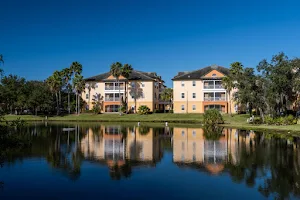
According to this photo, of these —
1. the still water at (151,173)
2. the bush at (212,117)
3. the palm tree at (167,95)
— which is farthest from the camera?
the palm tree at (167,95)

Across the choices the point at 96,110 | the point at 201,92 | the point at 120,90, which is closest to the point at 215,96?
the point at 201,92

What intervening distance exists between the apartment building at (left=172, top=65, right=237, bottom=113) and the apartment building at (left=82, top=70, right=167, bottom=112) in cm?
712

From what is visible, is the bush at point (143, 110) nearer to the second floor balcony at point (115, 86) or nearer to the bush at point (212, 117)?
the second floor balcony at point (115, 86)

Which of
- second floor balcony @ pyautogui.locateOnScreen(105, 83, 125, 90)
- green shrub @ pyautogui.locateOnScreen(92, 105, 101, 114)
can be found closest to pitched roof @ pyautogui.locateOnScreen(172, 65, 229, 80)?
second floor balcony @ pyautogui.locateOnScreen(105, 83, 125, 90)

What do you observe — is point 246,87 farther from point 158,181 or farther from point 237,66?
point 158,181

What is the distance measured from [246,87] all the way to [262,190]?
40.0 meters

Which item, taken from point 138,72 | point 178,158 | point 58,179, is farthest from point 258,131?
point 138,72

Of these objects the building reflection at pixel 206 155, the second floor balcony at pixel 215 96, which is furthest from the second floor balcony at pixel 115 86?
the building reflection at pixel 206 155

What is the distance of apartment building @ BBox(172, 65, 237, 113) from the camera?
2852 inches

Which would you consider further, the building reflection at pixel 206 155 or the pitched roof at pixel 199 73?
the pitched roof at pixel 199 73

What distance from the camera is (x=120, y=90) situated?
79.3 m

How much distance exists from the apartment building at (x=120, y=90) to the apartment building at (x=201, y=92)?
7.12 metres

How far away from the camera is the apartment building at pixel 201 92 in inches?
2852

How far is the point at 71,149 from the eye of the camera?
23.7m
